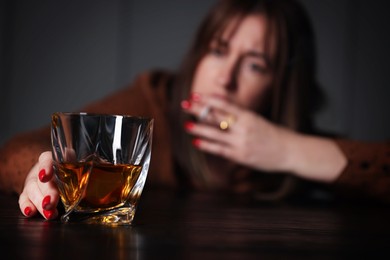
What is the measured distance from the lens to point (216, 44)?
155 centimetres

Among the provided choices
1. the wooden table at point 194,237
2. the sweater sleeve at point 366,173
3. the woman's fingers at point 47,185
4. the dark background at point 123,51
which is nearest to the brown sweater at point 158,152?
the sweater sleeve at point 366,173

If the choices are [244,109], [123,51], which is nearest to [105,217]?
[244,109]

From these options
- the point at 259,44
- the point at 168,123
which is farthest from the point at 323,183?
the point at 168,123

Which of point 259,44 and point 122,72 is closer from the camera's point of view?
point 259,44

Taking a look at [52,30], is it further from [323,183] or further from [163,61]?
[323,183]

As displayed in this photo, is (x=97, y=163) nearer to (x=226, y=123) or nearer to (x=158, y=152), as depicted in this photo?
(x=226, y=123)

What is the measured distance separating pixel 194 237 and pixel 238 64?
1.06 metres

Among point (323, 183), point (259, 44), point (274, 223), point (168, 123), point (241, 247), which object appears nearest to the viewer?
point (241, 247)

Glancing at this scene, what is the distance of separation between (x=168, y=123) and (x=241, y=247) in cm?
124

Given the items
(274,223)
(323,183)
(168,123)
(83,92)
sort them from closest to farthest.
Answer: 1. (274,223)
2. (323,183)
3. (168,123)
4. (83,92)

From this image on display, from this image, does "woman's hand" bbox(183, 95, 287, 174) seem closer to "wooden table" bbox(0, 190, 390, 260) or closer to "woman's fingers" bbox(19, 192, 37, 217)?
"wooden table" bbox(0, 190, 390, 260)

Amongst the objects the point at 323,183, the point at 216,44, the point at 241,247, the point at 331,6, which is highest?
the point at 331,6

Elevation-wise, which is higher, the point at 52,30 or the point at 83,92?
the point at 52,30

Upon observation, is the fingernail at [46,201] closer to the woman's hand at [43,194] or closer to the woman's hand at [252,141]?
the woman's hand at [43,194]
